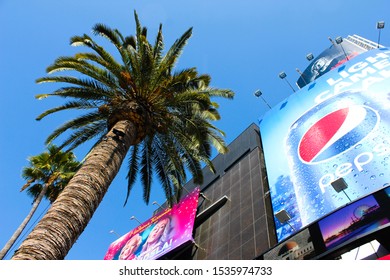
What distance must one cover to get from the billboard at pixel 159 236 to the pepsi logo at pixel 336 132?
30.5 feet

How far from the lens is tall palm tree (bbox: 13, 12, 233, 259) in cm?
1059

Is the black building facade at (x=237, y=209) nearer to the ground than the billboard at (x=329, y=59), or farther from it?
nearer to the ground

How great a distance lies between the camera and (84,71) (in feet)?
42.3

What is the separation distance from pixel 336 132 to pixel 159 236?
47.6ft

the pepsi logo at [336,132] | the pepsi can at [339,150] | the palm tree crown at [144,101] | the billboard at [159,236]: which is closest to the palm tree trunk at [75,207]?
the palm tree crown at [144,101]

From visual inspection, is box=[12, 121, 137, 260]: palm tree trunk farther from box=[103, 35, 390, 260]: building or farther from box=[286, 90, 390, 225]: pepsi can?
box=[286, 90, 390, 225]: pepsi can

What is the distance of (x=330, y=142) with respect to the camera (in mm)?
19484

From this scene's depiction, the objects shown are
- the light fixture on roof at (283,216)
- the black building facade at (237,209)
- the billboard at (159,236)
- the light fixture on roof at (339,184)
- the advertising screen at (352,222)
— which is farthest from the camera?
the billboard at (159,236)

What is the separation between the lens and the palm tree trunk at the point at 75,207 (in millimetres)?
6695

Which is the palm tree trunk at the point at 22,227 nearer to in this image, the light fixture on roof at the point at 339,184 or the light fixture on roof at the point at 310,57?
the light fixture on roof at the point at 339,184

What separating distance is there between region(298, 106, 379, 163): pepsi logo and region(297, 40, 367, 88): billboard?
565 inches

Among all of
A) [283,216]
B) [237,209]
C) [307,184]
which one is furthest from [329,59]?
[283,216]

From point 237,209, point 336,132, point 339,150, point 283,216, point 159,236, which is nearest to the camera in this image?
point 283,216

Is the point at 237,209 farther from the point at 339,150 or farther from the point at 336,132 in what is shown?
the point at 336,132
